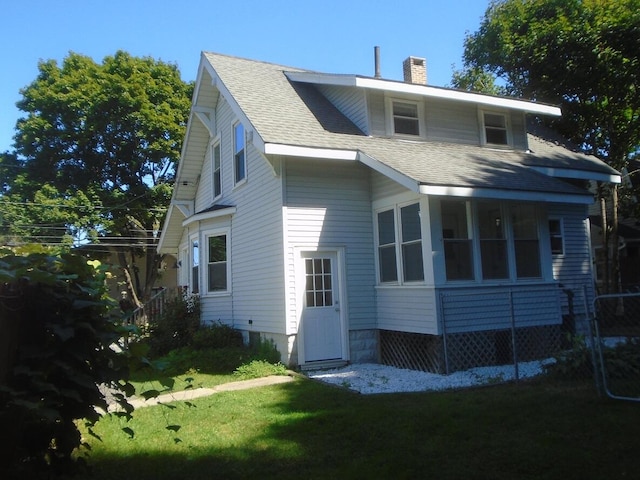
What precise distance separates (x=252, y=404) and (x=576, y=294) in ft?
30.3

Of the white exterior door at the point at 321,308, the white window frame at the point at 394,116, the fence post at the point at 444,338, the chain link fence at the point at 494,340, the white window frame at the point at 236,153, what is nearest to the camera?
the chain link fence at the point at 494,340

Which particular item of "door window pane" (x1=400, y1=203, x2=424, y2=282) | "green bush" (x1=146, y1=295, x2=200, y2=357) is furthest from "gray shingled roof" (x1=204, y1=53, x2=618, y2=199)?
"green bush" (x1=146, y1=295, x2=200, y2=357)

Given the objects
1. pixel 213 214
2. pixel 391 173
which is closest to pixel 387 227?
pixel 391 173

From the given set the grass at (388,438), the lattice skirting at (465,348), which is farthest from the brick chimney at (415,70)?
the grass at (388,438)

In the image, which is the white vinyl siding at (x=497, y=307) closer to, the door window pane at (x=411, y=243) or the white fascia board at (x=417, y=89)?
the door window pane at (x=411, y=243)

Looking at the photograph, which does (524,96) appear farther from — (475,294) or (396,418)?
(396,418)

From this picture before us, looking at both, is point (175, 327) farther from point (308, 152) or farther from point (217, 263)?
point (308, 152)

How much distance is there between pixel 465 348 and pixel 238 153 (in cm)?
729

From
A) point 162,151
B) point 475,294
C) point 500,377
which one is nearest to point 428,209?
point 475,294

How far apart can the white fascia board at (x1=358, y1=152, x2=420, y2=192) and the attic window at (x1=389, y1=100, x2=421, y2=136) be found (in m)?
2.20

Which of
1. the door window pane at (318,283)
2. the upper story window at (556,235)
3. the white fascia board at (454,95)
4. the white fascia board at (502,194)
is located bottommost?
the door window pane at (318,283)

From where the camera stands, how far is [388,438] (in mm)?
5602

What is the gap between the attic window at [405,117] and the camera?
1274 cm

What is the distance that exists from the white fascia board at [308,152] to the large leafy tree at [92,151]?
1804 cm
